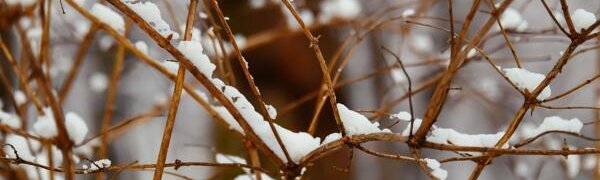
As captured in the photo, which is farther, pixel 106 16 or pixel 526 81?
pixel 106 16

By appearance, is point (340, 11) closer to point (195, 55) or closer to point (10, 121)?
point (10, 121)

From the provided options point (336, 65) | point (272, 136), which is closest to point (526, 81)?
point (272, 136)

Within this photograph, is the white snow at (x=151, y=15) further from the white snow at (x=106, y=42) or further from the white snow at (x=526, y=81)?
the white snow at (x=106, y=42)

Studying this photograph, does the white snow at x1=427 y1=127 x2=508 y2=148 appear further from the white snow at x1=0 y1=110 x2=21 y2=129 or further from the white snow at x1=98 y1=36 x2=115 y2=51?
the white snow at x1=98 y1=36 x2=115 y2=51

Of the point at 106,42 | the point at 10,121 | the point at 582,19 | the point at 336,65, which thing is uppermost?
the point at 336,65

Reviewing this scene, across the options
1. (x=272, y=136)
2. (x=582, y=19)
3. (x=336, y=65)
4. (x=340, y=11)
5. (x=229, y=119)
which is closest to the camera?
(x=582, y=19)

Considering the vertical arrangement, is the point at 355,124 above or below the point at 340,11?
below
